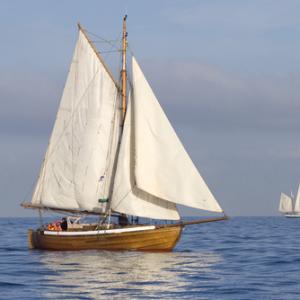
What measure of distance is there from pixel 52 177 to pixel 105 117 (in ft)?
17.7

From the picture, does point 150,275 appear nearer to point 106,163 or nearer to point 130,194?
point 130,194

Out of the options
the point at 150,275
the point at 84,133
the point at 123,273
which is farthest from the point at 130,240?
the point at 150,275

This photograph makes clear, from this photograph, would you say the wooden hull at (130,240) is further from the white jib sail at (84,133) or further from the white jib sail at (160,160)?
the white jib sail at (160,160)

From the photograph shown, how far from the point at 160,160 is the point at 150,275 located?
43.6 ft

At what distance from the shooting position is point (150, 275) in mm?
41719

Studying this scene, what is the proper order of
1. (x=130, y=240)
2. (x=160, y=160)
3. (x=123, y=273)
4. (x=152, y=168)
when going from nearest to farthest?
1. (x=123, y=273)
2. (x=160, y=160)
3. (x=152, y=168)
4. (x=130, y=240)

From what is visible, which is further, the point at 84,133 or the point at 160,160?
the point at 84,133

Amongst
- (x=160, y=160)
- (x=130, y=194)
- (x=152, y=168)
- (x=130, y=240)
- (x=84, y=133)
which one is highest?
(x=84, y=133)

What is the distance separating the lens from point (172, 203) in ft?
180

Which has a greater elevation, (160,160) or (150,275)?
(160,160)

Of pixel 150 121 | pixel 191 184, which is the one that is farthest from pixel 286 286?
pixel 150 121

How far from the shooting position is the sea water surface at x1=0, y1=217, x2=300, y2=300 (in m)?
35.5

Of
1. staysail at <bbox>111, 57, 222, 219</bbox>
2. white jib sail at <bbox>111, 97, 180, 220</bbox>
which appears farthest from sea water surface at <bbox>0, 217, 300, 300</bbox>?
staysail at <bbox>111, 57, 222, 219</bbox>

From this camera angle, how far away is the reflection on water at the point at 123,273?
3606 centimetres
